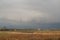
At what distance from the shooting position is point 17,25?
6.12 feet

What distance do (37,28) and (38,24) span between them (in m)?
0.08

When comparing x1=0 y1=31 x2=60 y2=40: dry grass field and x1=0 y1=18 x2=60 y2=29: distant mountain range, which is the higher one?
x1=0 y1=18 x2=60 y2=29: distant mountain range

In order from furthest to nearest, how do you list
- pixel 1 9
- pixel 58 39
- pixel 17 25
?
pixel 1 9 → pixel 17 25 → pixel 58 39

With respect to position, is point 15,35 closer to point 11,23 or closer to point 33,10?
point 11,23

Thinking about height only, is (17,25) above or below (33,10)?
below

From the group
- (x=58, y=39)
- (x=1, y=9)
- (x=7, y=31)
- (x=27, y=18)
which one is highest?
(x=1, y=9)

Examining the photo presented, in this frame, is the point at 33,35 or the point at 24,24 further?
the point at 24,24

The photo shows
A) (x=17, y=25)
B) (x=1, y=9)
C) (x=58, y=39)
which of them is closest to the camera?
(x=58, y=39)

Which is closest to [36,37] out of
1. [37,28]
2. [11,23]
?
[37,28]

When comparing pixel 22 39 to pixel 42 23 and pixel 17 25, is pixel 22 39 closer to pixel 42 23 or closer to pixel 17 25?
pixel 17 25

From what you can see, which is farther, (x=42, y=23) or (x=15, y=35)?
(x=42, y=23)

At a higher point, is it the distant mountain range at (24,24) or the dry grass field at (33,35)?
the distant mountain range at (24,24)

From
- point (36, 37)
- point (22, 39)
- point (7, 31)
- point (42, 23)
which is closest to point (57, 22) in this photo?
point (42, 23)

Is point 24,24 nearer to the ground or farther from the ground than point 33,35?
farther from the ground
